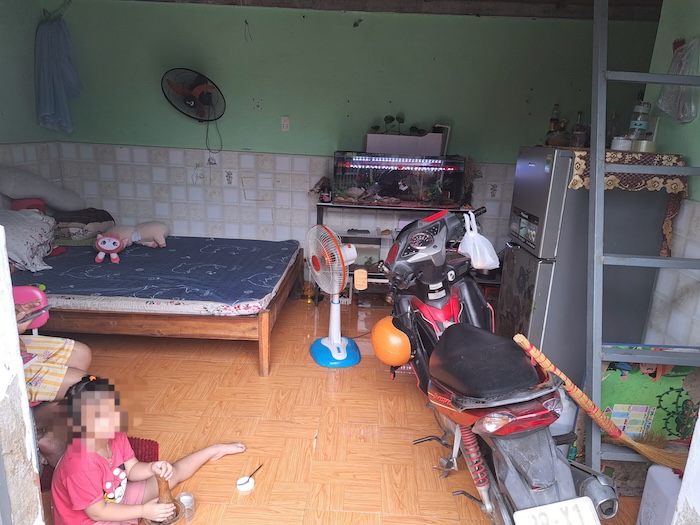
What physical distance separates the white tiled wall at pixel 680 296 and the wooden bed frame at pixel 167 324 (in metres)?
2.18

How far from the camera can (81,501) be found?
61.4 inches

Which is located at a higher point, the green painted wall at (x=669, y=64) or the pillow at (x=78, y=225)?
the green painted wall at (x=669, y=64)

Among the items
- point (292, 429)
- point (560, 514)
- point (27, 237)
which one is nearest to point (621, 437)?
point (560, 514)

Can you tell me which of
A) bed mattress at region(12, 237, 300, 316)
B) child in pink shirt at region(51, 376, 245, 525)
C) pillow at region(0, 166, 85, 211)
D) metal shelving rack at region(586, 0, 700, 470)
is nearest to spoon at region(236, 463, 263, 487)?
child in pink shirt at region(51, 376, 245, 525)

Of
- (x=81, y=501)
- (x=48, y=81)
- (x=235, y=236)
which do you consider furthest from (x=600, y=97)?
(x=48, y=81)

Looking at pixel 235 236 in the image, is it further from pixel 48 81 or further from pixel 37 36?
pixel 37 36

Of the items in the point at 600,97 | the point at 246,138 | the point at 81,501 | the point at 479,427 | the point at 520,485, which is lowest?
the point at 81,501

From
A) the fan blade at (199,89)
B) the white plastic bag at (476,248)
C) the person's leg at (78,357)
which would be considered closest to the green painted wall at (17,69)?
the fan blade at (199,89)

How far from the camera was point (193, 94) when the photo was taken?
4.06 metres

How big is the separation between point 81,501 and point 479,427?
4.44ft

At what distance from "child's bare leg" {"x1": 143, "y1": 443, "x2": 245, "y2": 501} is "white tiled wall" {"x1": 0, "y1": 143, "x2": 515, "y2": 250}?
8.46ft

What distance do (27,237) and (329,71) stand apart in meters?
2.75

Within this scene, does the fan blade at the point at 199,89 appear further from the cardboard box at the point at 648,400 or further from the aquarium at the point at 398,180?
the cardboard box at the point at 648,400

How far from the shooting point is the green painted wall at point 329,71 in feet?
13.3
